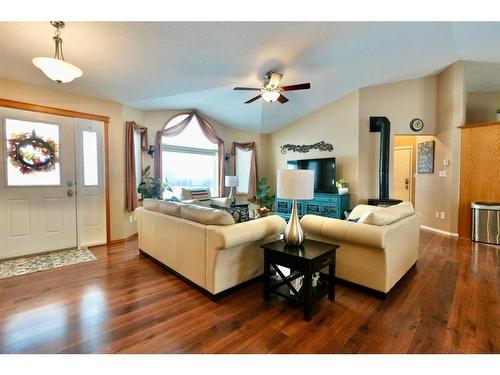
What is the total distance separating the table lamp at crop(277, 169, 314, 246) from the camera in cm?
215

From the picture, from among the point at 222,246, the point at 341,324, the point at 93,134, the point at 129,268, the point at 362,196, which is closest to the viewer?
the point at 341,324

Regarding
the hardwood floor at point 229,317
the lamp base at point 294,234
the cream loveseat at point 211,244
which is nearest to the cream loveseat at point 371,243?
the hardwood floor at point 229,317

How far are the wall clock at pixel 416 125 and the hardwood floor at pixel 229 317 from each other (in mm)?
3196

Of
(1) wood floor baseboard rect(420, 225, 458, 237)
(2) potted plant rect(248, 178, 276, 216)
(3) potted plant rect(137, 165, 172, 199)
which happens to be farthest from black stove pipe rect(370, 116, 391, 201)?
(3) potted plant rect(137, 165, 172, 199)

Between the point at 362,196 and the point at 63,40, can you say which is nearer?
the point at 63,40

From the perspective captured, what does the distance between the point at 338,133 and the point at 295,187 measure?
155 inches

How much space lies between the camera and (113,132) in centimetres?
412

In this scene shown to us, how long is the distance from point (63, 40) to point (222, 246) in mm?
2493

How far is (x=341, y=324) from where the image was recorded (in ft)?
6.14

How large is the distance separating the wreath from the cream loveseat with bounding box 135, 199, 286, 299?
79.8 inches

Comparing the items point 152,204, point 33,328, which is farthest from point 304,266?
point 152,204
